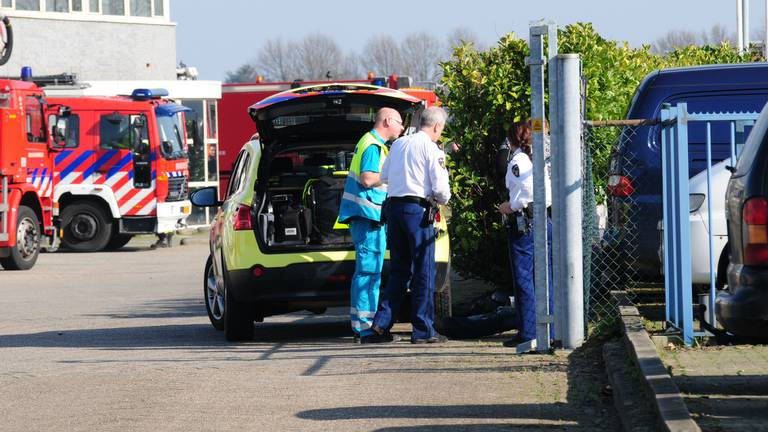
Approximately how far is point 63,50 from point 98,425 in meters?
33.0

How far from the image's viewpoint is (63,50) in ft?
129

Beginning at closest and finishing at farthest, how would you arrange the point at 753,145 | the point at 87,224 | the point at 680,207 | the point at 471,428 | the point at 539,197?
the point at 753,145 → the point at 471,428 → the point at 680,207 → the point at 539,197 → the point at 87,224

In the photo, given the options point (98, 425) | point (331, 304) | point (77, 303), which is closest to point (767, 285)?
point (98, 425)

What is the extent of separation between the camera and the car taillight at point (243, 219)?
451 inches

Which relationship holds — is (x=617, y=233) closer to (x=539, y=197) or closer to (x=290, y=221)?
(x=539, y=197)

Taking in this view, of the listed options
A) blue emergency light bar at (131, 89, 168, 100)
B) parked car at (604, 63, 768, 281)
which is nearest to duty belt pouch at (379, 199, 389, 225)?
parked car at (604, 63, 768, 281)

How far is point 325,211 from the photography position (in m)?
11.9

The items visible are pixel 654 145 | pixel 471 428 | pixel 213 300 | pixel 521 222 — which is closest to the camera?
pixel 471 428

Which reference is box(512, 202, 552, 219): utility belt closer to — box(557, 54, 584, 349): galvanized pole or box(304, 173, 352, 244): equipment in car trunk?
box(557, 54, 584, 349): galvanized pole

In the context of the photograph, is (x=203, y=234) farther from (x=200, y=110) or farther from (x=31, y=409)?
(x=31, y=409)

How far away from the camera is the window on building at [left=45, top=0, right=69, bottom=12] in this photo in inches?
1544

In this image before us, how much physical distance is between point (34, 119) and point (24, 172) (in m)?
1.34

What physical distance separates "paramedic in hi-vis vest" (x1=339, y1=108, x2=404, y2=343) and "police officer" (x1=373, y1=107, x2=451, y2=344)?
0.36 ft

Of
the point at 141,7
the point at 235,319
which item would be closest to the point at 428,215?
the point at 235,319
